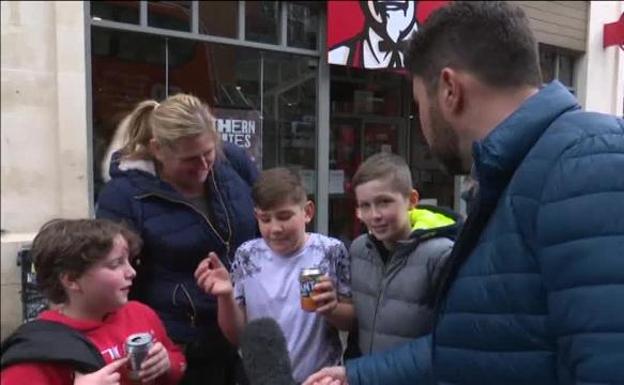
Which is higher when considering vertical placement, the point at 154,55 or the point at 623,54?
the point at 154,55

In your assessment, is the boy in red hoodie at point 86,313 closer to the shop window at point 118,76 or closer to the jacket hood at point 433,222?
the jacket hood at point 433,222

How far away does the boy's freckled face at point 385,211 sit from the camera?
2230 mm

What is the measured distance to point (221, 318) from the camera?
7.85 ft

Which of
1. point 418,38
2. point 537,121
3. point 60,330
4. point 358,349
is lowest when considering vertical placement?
point 358,349

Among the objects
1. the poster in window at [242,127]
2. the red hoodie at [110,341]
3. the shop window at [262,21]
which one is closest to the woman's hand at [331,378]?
the red hoodie at [110,341]

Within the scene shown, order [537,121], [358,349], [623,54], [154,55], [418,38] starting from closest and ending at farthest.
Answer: [537,121], [418,38], [623,54], [358,349], [154,55]

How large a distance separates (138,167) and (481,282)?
5.22 feet

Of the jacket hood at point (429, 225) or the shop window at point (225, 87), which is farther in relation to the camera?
the shop window at point (225, 87)

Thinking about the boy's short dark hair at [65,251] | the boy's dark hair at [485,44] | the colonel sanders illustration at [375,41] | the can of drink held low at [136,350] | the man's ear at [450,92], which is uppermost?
the colonel sanders illustration at [375,41]

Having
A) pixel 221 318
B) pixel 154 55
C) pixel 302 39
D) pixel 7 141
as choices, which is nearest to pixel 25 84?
pixel 7 141

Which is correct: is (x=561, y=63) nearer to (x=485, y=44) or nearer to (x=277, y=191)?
(x=277, y=191)

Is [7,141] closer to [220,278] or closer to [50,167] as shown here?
[50,167]

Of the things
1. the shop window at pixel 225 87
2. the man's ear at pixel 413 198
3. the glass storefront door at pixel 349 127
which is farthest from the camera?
the glass storefront door at pixel 349 127

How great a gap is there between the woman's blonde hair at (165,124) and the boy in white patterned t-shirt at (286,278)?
0.32 metres
